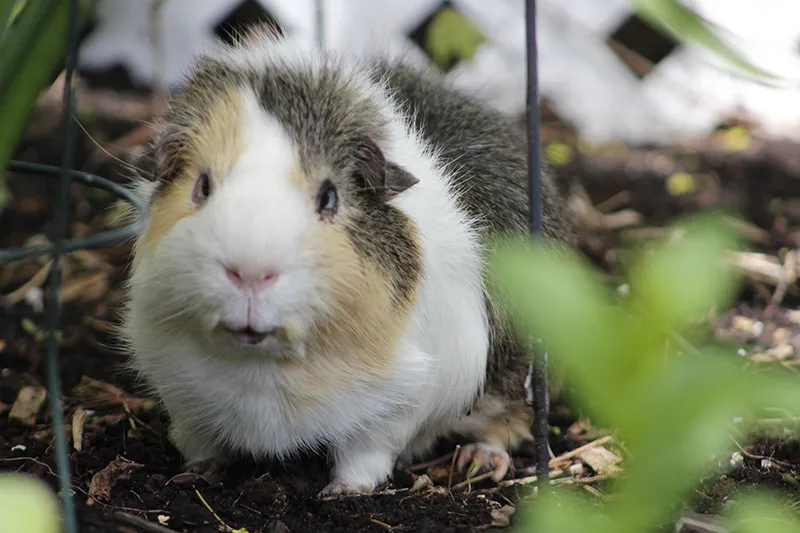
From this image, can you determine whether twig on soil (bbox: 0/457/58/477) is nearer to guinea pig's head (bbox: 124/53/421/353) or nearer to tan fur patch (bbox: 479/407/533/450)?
guinea pig's head (bbox: 124/53/421/353)

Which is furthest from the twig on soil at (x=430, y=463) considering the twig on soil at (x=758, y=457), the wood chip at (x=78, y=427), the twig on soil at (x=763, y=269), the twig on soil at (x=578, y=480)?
the twig on soil at (x=763, y=269)

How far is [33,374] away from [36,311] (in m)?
0.48

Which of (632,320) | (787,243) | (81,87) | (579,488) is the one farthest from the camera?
(81,87)

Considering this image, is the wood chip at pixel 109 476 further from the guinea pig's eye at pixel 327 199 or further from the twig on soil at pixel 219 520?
the guinea pig's eye at pixel 327 199

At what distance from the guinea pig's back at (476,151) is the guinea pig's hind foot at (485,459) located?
2.11 ft

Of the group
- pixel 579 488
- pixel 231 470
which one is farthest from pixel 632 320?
pixel 231 470

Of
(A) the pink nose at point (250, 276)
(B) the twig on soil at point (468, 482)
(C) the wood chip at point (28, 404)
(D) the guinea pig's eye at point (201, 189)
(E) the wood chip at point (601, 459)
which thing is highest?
(D) the guinea pig's eye at point (201, 189)

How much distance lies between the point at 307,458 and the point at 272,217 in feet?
3.20

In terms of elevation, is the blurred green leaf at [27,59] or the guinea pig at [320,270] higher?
the blurred green leaf at [27,59]

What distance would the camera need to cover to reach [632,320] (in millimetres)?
823

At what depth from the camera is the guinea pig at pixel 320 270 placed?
186 cm

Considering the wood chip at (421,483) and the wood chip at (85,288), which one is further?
the wood chip at (85,288)

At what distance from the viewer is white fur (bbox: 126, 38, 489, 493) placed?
5.95 feet

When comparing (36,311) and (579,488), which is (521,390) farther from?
(36,311)
